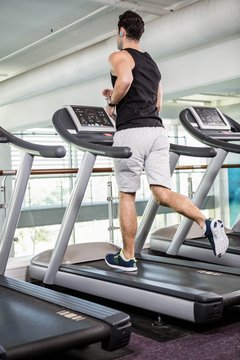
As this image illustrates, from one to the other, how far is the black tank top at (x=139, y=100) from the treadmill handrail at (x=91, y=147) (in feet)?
0.83

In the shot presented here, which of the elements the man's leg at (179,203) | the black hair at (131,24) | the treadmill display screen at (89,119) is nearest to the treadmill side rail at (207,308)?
the man's leg at (179,203)

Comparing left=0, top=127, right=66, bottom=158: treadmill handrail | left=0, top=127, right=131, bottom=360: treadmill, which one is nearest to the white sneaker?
left=0, top=127, right=131, bottom=360: treadmill

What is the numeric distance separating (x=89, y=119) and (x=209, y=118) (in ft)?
3.67

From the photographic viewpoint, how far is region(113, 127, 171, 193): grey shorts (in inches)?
129

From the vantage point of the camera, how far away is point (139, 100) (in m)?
3.32

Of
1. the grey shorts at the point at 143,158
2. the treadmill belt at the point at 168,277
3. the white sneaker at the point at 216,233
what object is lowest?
the treadmill belt at the point at 168,277

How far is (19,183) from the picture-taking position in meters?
3.33

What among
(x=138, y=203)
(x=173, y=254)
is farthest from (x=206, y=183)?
(x=138, y=203)

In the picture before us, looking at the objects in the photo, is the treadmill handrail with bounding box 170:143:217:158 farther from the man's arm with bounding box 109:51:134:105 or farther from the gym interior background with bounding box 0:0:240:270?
the gym interior background with bounding box 0:0:240:270

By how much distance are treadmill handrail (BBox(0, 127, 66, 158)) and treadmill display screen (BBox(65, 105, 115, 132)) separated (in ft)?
1.69

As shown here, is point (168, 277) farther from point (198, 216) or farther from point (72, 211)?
point (72, 211)

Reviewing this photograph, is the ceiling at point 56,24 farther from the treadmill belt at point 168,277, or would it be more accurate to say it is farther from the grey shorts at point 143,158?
the treadmill belt at point 168,277

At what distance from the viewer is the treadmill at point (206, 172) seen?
4047mm

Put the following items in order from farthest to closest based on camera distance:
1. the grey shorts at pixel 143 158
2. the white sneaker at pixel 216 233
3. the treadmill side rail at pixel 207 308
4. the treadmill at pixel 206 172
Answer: the treadmill at pixel 206 172, the grey shorts at pixel 143 158, the white sneaker at pixel 216 233, the treadmill side rail at pixel 207 308
